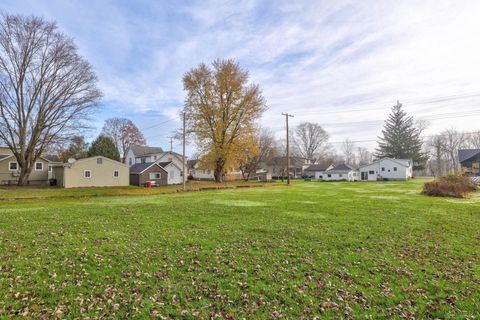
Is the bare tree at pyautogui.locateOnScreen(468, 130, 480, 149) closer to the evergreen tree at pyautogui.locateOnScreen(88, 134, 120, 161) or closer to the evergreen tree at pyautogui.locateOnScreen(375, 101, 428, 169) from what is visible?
the evergreen tree at pyautogui.locateOnScreen(375, 101, 428, 169)

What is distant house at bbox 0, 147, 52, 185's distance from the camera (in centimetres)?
3503

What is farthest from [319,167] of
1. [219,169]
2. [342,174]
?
[219,169]

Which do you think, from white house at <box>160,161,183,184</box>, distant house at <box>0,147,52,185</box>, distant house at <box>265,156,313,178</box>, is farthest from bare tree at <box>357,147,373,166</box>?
distant house at <box>0,147,52,185</box>

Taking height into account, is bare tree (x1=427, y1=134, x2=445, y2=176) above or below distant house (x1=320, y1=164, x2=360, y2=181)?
above

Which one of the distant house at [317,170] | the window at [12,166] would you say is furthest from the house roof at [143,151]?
the distant house at [317,170]

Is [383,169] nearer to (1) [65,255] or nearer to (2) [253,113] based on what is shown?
(2) [253,113]

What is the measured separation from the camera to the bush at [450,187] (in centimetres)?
2269

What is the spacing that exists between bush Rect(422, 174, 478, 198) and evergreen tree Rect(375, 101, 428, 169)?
1609 inches

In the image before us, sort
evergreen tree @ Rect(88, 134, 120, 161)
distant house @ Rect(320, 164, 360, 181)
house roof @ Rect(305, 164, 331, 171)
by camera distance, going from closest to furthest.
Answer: evergreen tree @ Rect(88, 134, 120, 161), distant house @ Rect(320, 164, 360, 181), house roof @ Rect(305, 164, 331, 171)

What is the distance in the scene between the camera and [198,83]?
39781mm

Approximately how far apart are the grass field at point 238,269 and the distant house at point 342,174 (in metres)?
46.7

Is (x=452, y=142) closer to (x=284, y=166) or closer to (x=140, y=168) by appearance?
(x=284, y=166)

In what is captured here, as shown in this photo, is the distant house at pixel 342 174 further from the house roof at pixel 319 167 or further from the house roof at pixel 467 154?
the house roof at pixel 467 154

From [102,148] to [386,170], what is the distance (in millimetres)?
53147
